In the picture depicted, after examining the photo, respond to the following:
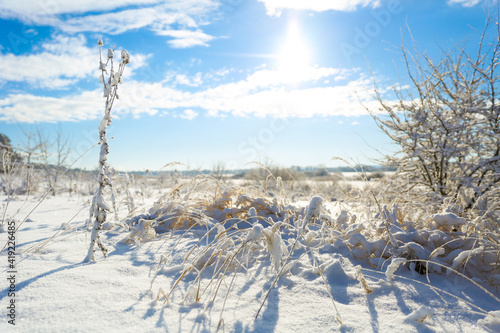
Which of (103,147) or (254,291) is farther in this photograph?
(103,147)

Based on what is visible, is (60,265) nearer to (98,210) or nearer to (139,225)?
(98,210)

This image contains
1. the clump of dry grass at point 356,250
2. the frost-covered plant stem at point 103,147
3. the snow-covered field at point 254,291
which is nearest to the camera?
the snow-covered field at point 254,291

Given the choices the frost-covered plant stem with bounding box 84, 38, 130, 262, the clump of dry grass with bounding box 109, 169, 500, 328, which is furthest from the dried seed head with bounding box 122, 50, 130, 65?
the clump of dry grass with bounding box 109, 169, 500, 328

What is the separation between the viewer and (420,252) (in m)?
1.49

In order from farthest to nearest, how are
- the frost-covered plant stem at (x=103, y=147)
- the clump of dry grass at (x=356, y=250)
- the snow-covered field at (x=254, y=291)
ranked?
the frost-covered plant stem at (x=103, y=147) < the clump of dry grass at (x=356, y=250) < the snow-covered field at (x=254, y=291)

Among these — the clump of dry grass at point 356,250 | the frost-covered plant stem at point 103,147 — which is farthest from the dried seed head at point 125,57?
the clump of dry grass at point 356,250

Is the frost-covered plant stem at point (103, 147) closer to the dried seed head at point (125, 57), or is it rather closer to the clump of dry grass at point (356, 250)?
the dried seed head at point (125, 57)

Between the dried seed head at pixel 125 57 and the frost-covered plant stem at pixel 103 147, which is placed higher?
the dried seed head at pixel 125 57

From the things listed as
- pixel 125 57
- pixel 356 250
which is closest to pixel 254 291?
pixel 356 250

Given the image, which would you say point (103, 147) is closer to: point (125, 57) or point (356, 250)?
point (125, 57)

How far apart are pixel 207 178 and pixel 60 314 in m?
1.85

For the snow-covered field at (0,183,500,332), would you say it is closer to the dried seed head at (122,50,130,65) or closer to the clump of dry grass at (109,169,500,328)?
the clump of dry grass at (109,169,500,328)

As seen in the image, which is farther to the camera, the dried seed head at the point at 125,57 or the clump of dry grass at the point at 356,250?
the dried seed head at the point at 125,57

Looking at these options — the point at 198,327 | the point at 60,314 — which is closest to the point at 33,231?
the point at 60,314
